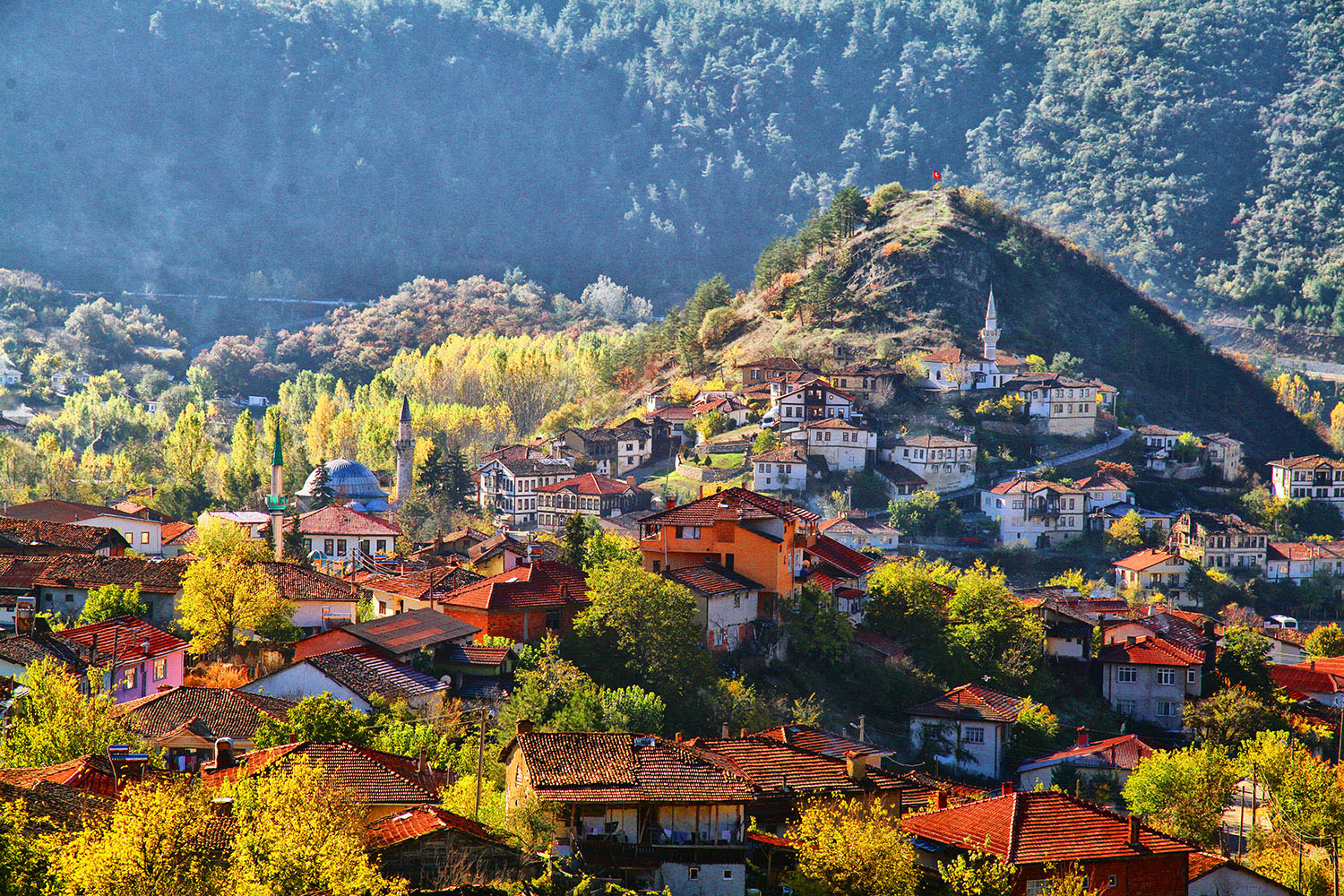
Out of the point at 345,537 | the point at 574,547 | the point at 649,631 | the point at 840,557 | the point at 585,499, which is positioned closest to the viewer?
the point at 649,631

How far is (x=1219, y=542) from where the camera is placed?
91.3 m

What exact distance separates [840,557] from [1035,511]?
3570cm

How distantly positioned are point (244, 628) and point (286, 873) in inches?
960

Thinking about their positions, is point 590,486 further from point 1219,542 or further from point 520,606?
point 520,606

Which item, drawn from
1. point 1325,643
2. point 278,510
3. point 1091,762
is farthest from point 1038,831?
point 1325,643

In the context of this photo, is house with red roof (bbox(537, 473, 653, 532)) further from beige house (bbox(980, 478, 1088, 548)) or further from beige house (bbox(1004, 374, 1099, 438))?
beige house (bbox(1004, 374, 1099, 438))

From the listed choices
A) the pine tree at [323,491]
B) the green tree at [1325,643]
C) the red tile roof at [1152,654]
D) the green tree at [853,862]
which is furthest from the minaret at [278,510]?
the green tree at [1325,643]

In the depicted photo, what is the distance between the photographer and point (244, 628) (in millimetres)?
46906

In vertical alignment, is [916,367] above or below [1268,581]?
above

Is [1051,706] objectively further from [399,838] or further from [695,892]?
[399,838]

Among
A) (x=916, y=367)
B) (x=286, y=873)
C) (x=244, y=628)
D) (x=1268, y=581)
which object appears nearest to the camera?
(x=286, y=873)

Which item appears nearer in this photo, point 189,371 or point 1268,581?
point 1268,581

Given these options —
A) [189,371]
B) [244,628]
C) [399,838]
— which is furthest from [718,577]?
[189,371]

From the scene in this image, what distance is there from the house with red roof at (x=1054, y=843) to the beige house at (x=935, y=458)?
61.9 m
